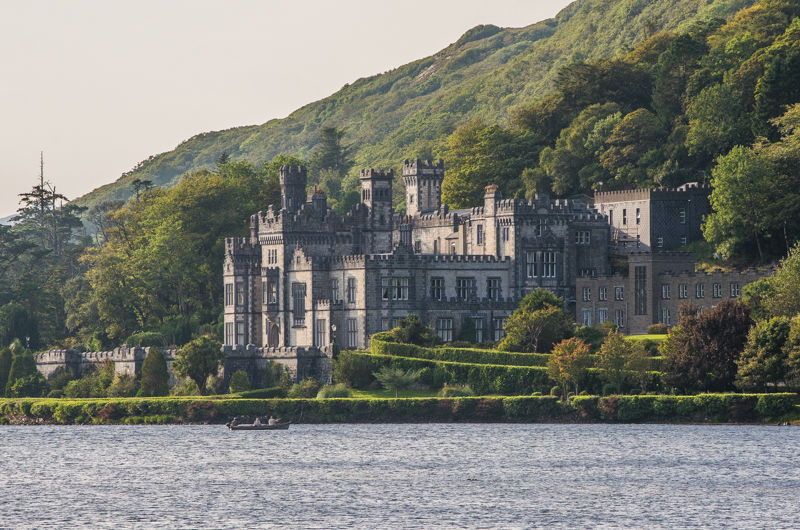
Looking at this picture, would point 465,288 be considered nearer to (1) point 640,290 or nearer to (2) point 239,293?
(1) point 640,290

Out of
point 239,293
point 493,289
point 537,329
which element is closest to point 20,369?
point 239,293

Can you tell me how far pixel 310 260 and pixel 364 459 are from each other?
32351 mm

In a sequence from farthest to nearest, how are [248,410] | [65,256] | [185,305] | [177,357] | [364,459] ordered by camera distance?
[65,256] → [185,305] → [177,357] → [248,410] → [364,459]

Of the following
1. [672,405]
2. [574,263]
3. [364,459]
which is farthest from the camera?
[574,263]

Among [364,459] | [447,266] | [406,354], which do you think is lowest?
[364,459]

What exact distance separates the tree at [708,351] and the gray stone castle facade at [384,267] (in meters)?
23.5

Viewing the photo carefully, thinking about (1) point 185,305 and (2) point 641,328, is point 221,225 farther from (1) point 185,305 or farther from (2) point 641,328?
(2) point 641,328

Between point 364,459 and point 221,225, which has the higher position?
point 221,225

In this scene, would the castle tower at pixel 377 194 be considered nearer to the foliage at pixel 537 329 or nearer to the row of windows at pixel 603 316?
the row of windows at pixel 603 316

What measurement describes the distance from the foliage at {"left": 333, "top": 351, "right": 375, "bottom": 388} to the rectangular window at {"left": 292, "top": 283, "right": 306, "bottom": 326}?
11.4 m

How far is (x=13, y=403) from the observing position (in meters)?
108

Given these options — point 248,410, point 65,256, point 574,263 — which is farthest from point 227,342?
point 65,256

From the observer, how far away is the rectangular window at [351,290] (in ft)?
350

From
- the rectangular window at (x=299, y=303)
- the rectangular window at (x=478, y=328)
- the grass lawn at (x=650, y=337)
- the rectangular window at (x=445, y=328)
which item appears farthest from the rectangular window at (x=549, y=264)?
the rectangular window at (x=299, y=303)
